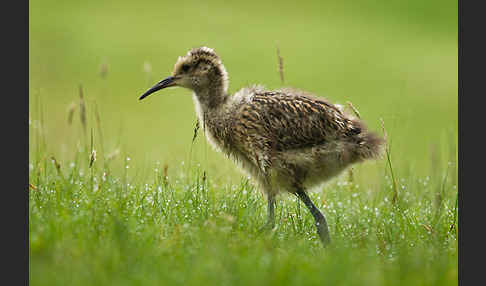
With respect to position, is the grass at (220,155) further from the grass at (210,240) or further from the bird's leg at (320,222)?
the bird's leg at (320,222)

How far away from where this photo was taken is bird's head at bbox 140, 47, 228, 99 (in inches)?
261

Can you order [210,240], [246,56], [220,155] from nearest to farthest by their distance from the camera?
[210,240] < [220,155] < [246,56]

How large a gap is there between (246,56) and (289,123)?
13027mm

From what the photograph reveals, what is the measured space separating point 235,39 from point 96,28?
14.9 ft

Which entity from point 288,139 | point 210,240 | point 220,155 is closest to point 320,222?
point 288,139

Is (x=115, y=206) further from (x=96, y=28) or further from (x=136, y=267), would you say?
(x=96, y=28)

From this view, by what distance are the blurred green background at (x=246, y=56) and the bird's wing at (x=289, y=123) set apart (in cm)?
751

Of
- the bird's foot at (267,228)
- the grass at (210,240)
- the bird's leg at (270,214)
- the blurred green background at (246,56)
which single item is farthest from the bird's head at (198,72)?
the blurred green background at (246,56)

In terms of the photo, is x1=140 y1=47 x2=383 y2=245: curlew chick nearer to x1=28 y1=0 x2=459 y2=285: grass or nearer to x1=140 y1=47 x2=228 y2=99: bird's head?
x1=140 y1=47 x2=228 y2=99: bird's head

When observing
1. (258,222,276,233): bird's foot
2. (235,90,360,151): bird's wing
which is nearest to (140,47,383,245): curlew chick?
(235,90,360,151): bird's wing

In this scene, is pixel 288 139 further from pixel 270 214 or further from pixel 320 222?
pixel 320 222

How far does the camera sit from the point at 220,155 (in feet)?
25.5

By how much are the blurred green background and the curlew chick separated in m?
7.34

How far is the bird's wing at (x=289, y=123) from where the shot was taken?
6.15 m
